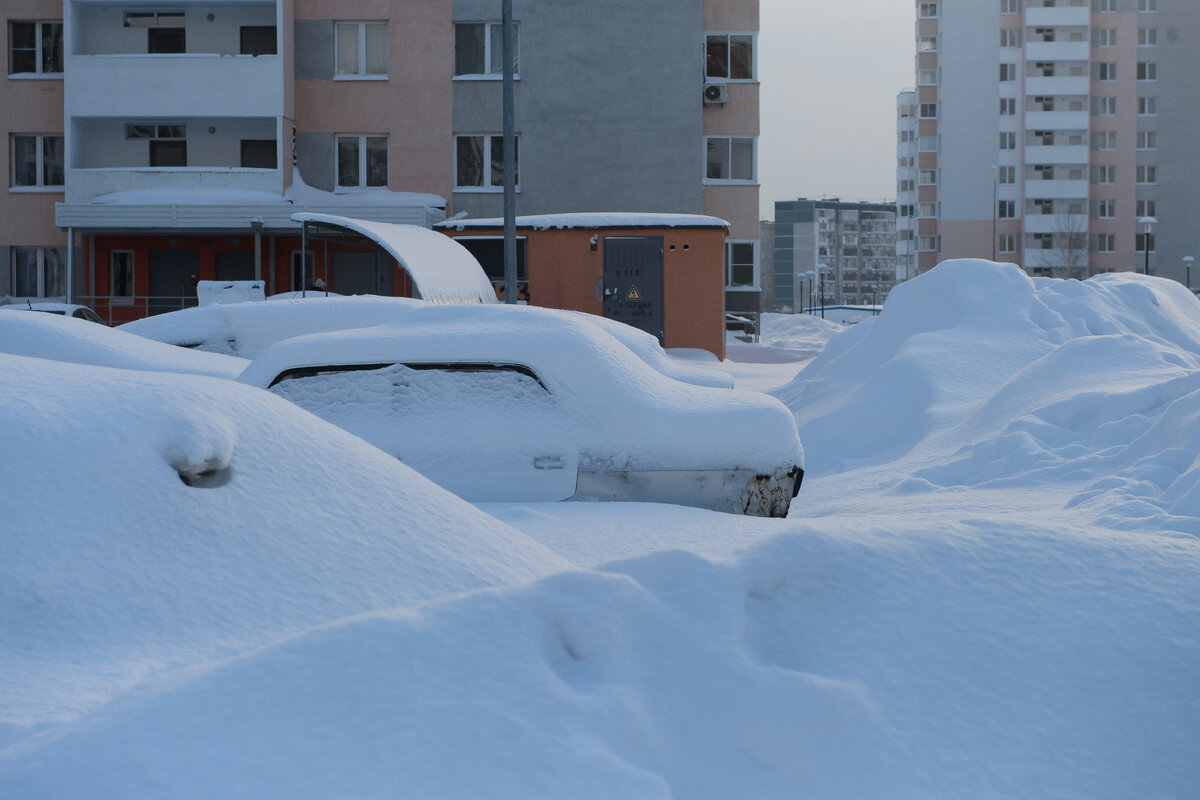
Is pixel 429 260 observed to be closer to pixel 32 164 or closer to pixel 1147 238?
pixel 32 164

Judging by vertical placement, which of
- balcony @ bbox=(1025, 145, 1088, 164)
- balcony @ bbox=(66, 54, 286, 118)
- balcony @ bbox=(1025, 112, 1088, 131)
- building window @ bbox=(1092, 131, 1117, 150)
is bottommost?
balcony @ bbox=(66, 54, 286, 118)

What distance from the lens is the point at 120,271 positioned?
31734 millimetres

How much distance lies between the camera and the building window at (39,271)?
106 feet

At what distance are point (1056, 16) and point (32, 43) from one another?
72.2 m

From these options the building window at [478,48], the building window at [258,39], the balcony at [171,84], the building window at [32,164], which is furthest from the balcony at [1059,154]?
the building window at [32,164]

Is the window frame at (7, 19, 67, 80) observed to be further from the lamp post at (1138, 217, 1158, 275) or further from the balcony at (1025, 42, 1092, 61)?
the balcony at (1025, 42, 1092, 61)

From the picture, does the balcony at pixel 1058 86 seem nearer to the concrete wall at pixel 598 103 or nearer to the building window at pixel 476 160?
the concrete wall at pixel 598 103

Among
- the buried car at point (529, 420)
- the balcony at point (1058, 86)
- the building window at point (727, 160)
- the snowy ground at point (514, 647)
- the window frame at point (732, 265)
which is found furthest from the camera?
the balcony at point (1058, 86)

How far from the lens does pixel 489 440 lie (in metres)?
5.81

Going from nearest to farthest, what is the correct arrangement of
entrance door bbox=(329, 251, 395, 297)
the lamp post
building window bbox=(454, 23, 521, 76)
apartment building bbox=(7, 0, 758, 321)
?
entrance door bbox=(329, 251, 395, 297) < apartment building bbox=(7, 0, 758, 321) < building window bbox=(454, 23, 521, 76) < the lamp post

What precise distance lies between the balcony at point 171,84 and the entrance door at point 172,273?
3.44 meters

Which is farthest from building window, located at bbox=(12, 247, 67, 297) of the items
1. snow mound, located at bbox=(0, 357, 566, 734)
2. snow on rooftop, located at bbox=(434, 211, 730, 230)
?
snow mound, located at bbox=(0, 357, 566, 734)

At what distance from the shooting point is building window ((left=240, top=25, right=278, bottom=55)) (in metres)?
32.3

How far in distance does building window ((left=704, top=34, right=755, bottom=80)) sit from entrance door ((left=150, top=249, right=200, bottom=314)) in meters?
14.4
